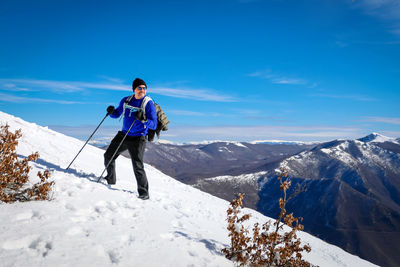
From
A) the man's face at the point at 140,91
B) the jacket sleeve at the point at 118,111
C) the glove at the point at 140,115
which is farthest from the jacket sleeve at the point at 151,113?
the jacket sleeve at the point at 118,111

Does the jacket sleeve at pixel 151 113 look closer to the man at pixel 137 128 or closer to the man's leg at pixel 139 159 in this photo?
the man at pixel 137 128

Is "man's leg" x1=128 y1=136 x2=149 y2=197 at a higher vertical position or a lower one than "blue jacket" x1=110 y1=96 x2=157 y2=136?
lower

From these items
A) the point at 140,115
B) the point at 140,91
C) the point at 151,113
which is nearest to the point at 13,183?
the point at 140,115

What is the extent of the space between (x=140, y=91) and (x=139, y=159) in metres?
2.10

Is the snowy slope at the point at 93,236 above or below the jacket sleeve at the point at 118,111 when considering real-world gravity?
below

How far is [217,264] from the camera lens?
4254 mm

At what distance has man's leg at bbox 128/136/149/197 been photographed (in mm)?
7602

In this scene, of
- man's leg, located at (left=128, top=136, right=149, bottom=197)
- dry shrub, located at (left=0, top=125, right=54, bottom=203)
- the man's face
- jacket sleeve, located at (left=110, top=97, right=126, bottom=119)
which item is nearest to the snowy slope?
dry shrub, located at (left=0, top=125, right=54, bottom=203)

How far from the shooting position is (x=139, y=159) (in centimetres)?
761

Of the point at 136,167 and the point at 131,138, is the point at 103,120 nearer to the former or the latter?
the point at 131,138

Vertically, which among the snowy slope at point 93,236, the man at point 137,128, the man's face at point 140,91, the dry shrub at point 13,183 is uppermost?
the man's face at point 140,91

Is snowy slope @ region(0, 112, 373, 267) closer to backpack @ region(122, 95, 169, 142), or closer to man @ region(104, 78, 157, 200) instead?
man @ region(104, 78, 157, 200)

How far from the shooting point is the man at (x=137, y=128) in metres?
7.58

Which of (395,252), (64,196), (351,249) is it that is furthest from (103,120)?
(395,252)
